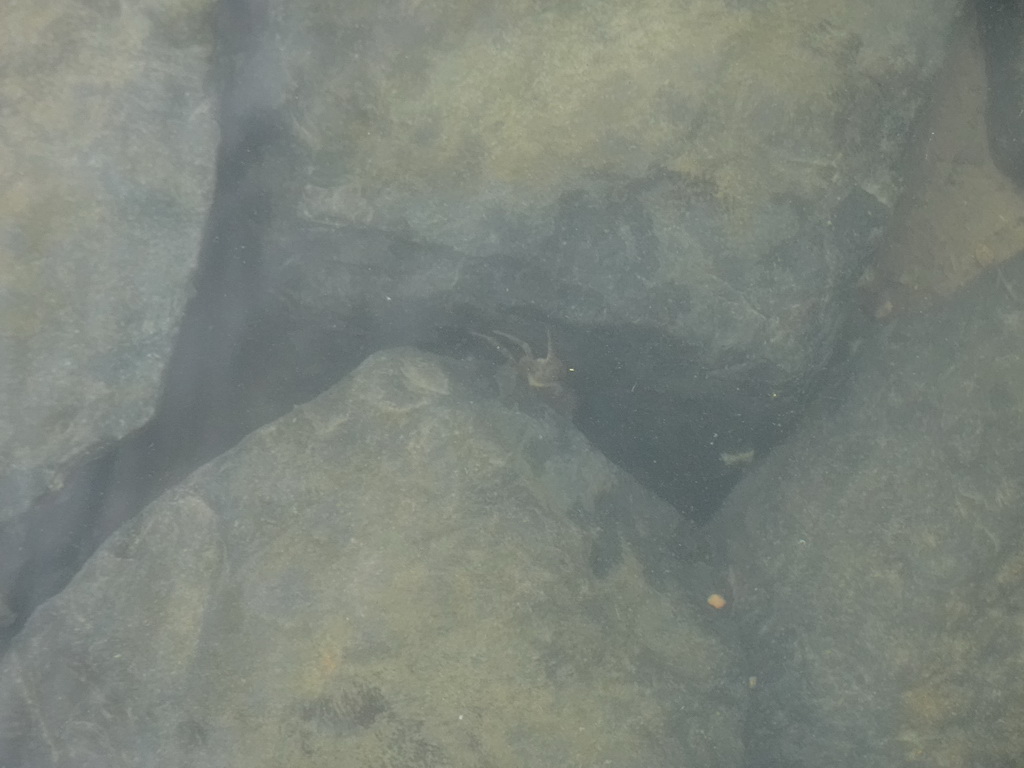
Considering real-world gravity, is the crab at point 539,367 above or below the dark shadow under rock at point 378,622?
above

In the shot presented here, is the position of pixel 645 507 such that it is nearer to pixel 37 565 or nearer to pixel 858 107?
pixel 858 107

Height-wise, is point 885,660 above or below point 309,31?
below

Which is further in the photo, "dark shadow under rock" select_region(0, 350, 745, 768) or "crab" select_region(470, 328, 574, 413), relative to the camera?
"crab" select_region(470, 328, 574, 413)

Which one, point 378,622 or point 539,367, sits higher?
point 539,367

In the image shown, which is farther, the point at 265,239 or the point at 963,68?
the point at 963,68

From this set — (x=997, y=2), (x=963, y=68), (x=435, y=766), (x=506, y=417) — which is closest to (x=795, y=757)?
(x=435, y=766)

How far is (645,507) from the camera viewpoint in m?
3.35

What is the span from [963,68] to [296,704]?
4.29 meters

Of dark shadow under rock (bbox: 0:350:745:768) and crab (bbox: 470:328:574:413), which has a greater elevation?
crab (bbox: 470:328:574:413)

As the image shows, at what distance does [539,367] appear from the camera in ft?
11.0

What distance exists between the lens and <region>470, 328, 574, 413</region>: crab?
3.35 m

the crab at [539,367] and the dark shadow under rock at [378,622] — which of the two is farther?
the crab at [539,367]

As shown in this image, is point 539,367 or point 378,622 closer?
point 378,622

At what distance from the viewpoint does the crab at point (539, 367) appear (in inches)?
132
